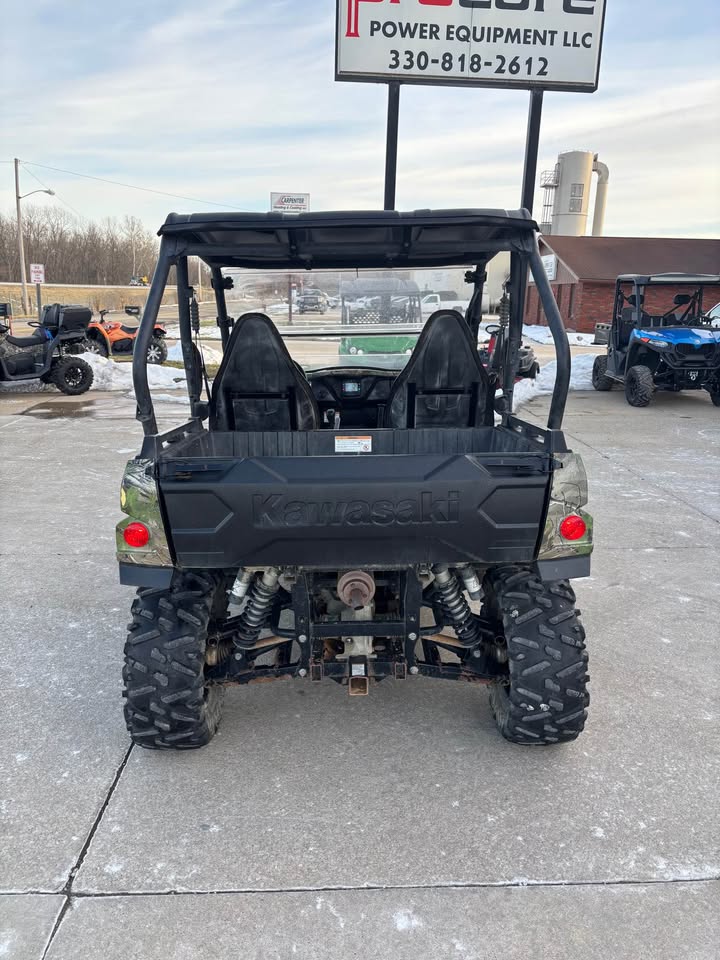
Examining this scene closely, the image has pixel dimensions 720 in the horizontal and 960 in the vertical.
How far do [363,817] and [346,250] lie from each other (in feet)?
7.58

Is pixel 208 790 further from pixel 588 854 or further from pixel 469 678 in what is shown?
pixel 588 854

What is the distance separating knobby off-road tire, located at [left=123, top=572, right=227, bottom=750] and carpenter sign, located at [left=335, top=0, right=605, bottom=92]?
7.95 m

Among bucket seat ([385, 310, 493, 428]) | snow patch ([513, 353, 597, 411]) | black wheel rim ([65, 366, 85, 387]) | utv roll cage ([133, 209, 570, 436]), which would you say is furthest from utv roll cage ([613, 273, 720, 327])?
black wheel rim ([65, 366, 85, 387])

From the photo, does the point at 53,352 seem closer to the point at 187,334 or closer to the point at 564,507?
the point at 187,334

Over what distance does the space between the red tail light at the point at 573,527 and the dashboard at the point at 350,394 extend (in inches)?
80.0

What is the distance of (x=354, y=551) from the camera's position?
251 centimetres

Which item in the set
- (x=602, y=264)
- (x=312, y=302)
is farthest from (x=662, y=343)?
(x=602, y=264)

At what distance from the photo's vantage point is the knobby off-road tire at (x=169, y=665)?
2668 millimetres

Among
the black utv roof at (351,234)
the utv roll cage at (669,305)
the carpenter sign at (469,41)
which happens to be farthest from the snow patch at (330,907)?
the utv roll cage at (669,305)

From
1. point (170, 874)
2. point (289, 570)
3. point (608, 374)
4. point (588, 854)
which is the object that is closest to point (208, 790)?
point (170, 874)

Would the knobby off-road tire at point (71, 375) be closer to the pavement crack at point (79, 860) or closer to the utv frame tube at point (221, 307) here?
the utv frame tube at point (221, 307)

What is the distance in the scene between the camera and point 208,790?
2.65 metres

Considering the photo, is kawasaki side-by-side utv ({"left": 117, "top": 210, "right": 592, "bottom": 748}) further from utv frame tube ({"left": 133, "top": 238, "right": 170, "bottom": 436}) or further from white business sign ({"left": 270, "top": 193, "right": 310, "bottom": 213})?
white business sign ({"left": 270, "top": 193, "right": 310, "bottom": 213})

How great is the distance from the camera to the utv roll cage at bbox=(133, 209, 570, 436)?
2.58m
